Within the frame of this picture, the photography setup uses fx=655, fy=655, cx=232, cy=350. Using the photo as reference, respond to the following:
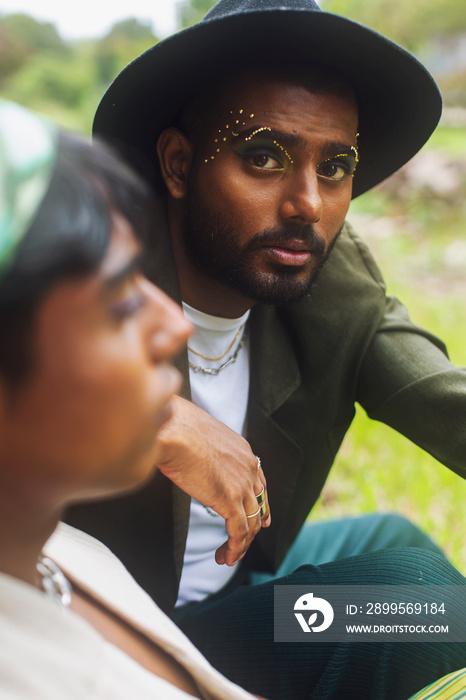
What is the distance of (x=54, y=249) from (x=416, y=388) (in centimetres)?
153

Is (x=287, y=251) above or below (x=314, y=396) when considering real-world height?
above

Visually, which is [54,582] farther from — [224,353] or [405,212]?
[405,212]

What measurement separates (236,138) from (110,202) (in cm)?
99

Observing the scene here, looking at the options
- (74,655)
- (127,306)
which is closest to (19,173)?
(127,306)

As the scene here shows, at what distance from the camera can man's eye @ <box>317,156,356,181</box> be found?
1.89m

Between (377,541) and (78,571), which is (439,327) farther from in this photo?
(78,571)

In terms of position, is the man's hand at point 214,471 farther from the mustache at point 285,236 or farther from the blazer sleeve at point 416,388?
the blazer sleeve at point 416,388

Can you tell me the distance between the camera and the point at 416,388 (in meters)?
2.09

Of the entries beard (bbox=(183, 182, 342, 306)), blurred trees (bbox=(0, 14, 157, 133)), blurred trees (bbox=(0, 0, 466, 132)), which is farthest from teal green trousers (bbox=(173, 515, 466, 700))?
blurred trees (bbox=(0, 0, 466, 132))

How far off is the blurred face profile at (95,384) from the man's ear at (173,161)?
112cm

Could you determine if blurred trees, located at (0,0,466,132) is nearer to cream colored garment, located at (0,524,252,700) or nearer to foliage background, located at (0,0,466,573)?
foliage background, located at (0,0,466,573)

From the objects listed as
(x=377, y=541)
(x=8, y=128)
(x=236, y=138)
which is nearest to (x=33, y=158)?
(x=8, y=128)

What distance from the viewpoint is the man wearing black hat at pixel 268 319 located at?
1.73m

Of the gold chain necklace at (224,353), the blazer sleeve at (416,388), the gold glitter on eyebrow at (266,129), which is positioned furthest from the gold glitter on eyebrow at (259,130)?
the blazer sleeve at (416,388)
